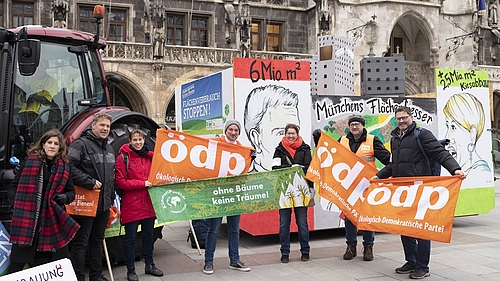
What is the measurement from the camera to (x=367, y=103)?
28.8 feet

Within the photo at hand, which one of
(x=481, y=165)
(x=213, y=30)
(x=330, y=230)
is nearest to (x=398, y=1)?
(x=213, y=30)

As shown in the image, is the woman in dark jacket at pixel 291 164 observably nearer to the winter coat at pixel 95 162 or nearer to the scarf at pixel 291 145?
the scarf at pixel 291 145

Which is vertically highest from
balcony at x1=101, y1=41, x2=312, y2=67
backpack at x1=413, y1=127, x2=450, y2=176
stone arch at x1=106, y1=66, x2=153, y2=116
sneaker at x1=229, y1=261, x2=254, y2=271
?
balcony at x1=101, y1=41, x2=312, y2=67

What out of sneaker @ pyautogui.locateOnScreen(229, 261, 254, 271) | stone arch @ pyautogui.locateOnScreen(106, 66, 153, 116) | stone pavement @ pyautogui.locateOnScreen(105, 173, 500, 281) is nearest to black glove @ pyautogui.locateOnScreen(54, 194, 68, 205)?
stone pavement @ pyautogui.locateOnScreen(105, 173, 500, 281)

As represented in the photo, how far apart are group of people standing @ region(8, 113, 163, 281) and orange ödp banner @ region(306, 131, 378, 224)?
2.21 meters

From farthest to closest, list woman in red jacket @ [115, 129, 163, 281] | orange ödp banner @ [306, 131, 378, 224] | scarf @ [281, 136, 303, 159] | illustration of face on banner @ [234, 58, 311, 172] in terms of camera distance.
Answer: illustration of face on banner @ [234, 58, 311, 172]
scarf @ [281, 136, 303, 159]
orange ödp banner @ [306, 131, 378, 224]
woman in red jacket @ [115, 129, 163, 281]

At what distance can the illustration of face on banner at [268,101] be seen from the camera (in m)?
7.96

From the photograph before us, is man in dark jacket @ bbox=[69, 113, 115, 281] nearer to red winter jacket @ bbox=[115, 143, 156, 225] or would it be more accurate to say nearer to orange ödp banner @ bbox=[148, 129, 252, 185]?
red winter jacket @ bbox=[115, 143, 156, 225]

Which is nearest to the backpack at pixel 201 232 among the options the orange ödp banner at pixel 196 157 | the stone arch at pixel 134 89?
the orange ödp banner at pixel 196 157

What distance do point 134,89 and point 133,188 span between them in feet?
55.9

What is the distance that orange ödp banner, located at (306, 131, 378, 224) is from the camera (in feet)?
21.1

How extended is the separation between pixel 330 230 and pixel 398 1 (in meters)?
19.5

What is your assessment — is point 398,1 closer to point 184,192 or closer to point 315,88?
point 315,88

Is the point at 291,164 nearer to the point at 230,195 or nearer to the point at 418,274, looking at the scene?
the point at 230,195
